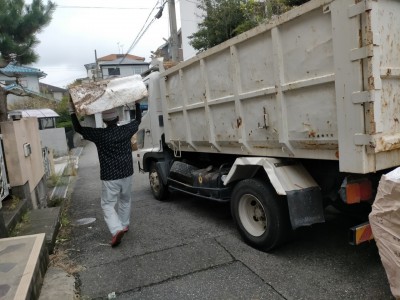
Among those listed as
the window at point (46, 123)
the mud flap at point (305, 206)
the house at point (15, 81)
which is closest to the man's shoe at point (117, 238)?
the mud flap at point (305, 206)

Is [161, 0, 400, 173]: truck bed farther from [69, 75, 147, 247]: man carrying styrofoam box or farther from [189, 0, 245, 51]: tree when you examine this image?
[189, 0, 245, 51]: tree

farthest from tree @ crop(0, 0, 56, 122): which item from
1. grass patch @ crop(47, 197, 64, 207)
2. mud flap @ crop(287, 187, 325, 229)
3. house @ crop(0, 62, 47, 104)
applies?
mud flap @ crop(287, 187, 325, 229)

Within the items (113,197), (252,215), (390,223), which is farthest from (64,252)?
(390,223)

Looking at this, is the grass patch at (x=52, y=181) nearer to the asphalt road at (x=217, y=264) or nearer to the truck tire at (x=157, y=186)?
the truck tire at (x=157, y=186)

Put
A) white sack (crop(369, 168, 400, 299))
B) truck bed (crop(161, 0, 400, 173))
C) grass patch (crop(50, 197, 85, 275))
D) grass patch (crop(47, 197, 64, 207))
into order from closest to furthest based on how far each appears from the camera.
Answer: white sack (crop(369, 168, 400, 299)) < truck bed (crop(161, 0, 400, 173)) < grass patch (crop(50, 197, 85, 275)) < grass patch (crop(47, 197, 64, 207))

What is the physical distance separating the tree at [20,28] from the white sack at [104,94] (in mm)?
2898

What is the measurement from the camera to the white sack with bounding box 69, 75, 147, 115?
393cm

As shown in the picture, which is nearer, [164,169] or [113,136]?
[113,136]

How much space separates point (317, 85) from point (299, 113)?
335 mm

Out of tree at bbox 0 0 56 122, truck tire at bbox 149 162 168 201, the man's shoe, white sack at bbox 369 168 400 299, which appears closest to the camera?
white sack at bbox 369 168 400 299

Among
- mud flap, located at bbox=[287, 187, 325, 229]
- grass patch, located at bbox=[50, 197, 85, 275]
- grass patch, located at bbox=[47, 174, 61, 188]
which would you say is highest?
mud flap, located at bbox=[287, 187, 325, 229]

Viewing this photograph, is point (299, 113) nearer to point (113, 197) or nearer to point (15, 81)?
point (113, 197)

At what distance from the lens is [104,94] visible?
159 inches

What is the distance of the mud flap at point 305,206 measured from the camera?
11.0 feet
